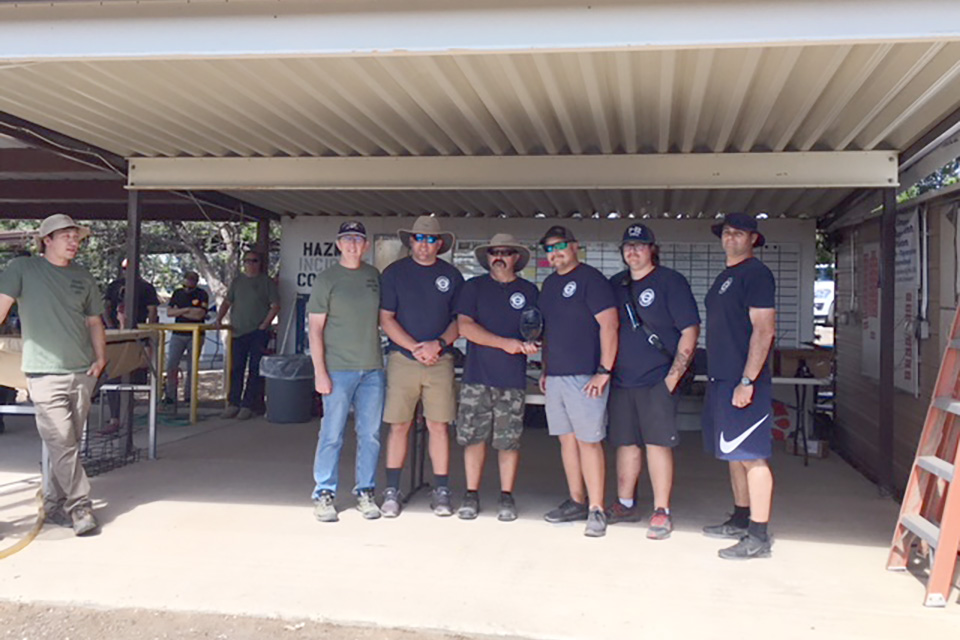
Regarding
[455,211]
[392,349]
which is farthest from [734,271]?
[455,211]

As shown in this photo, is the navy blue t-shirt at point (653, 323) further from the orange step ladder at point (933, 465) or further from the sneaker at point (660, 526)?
the orange step ladder at point (933, 465)

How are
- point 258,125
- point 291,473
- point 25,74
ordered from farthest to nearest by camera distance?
point 291,473 → point 258,125 → point 25,74

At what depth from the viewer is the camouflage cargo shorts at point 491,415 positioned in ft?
16.1

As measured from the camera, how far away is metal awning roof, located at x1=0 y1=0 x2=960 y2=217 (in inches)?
140

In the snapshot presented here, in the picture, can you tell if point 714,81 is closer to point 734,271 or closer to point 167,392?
point 734,271

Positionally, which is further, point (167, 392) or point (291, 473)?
point (167, 392)

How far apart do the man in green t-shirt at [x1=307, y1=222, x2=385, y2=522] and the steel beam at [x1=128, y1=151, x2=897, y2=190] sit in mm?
1475

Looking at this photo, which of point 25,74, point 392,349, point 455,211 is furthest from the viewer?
point 455,211

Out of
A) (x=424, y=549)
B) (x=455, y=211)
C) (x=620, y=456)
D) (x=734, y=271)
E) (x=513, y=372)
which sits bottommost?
(x=424, y=549)

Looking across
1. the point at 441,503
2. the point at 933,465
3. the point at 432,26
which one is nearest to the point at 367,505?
the point at 441,503

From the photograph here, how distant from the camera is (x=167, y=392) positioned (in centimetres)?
955

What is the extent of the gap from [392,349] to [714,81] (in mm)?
2404

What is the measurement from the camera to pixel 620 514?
197 inches

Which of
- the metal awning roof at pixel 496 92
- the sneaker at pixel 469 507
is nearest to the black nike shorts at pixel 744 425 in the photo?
the sneaker at pixel 469 507
